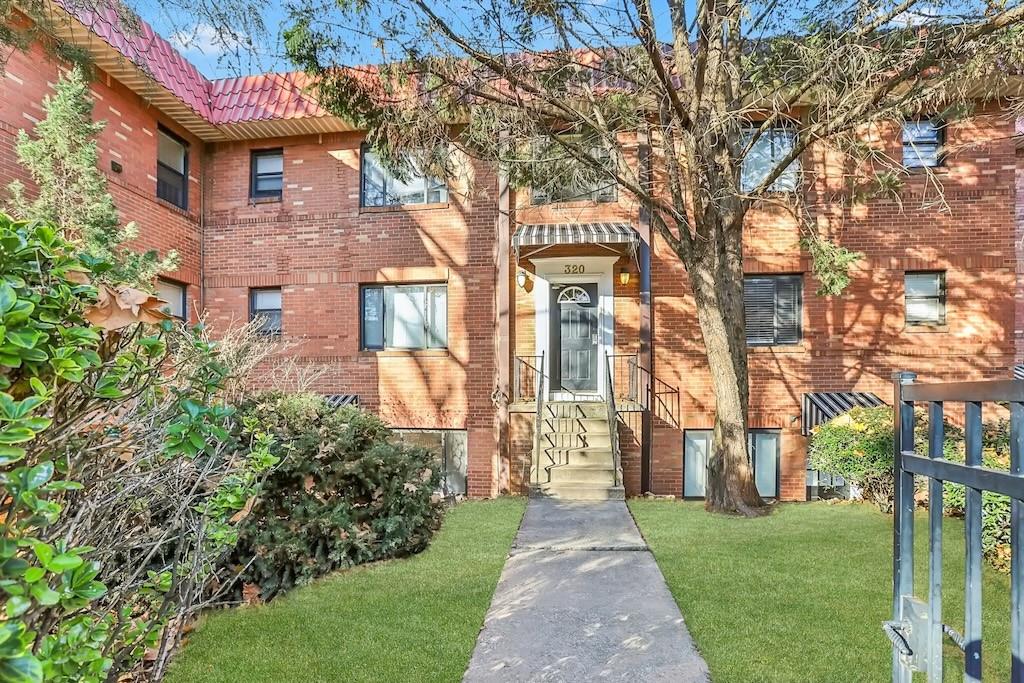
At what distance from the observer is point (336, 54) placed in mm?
6500

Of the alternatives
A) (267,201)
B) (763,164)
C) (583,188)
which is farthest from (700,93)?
(267,201)

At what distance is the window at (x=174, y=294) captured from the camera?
34.3 feet

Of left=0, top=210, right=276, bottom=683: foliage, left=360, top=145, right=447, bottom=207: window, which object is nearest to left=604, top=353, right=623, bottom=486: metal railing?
left=360, top=145, right=447, bottom=207: window

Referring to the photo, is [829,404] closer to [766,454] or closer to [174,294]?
[766,454]

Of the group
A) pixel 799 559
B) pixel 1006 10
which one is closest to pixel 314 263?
pixel 799 559

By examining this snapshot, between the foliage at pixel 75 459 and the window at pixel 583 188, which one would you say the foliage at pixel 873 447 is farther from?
the foliage at pixel 75 459

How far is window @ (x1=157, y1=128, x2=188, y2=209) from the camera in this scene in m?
10.6

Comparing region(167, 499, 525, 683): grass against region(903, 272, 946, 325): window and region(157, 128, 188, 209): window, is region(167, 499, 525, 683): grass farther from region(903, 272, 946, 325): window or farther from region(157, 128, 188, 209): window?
region(157, 128, 188, 209): window

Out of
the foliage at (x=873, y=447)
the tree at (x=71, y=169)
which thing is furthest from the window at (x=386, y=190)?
the foliage at (x=873, y=447)

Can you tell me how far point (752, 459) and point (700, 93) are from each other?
6466 millimetres

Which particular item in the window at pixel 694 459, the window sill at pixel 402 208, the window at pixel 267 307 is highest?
the window sill at pixel 402 208

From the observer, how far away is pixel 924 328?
9719 millimetres

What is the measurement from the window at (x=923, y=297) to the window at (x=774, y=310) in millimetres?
1833

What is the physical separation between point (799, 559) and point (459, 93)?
6.44m
